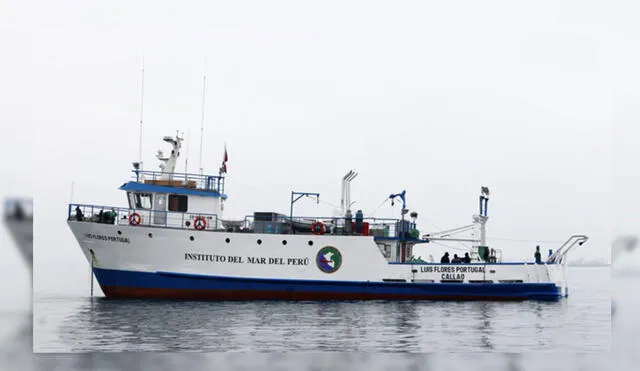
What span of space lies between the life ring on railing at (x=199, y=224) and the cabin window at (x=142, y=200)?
1.85 meters

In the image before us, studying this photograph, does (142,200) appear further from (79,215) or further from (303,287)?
(303,287)

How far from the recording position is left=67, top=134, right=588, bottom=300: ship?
89.9 ft

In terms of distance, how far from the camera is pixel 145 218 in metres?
28.1

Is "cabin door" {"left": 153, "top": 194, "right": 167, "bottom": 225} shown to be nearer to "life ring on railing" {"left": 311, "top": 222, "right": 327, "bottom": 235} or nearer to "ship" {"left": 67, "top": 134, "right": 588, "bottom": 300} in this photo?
"ship" {"left": 67, "top": 134, "right": 588, "bottom": 300}

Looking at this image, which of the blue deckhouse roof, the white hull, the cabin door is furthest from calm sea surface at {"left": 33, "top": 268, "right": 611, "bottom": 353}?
the blue deckhouse roof

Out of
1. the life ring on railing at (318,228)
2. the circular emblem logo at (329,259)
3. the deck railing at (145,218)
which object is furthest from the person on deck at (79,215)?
the circular emblem logo at (329,259)

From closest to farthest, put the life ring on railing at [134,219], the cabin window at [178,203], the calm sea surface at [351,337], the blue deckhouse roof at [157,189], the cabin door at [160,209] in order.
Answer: the calm sea surface at [351,337] < the life ring on railing at [134,219] < the cabin door at [160,209] < the blue deckhouse roof at [157,189] < the cabin window at [178,203]

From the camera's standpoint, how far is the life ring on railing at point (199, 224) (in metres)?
27.8

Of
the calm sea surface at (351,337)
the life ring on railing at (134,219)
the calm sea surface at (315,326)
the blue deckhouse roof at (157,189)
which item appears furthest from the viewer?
the blue deckhouse roof at (157,189)

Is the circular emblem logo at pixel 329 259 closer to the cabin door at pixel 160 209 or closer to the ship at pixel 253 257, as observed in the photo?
the ship at pixel 253 257

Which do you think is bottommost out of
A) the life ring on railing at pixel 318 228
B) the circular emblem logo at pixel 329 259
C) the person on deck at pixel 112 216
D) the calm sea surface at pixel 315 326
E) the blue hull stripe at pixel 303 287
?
the calm sea surface at pixel 315 326

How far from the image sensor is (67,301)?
27719 mm

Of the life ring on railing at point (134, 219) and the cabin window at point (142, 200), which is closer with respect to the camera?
the life ring on railing at point (134, 219)

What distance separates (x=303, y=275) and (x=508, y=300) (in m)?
7.82
